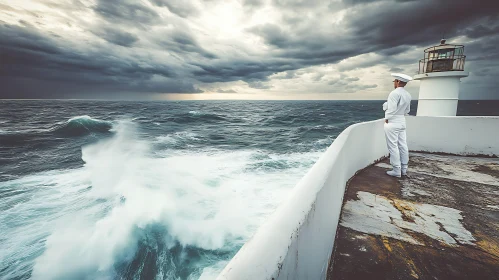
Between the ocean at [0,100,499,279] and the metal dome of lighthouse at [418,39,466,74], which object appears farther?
the metal dome of lighthouse at [418,39,466,74]

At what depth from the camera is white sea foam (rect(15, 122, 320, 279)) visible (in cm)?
490

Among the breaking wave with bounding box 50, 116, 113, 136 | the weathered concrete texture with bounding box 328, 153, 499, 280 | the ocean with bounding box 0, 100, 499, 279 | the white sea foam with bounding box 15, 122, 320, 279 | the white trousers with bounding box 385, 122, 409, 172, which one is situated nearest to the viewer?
the weathered concrete texture with bounding box 328, 153, 499, 280

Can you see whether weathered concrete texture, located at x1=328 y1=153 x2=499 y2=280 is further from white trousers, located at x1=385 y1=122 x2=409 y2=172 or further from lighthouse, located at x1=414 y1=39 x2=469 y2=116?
lighthouse, located at x1=414 y1=39 x2=469 y2=116

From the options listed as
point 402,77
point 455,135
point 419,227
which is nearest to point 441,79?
point 455,135

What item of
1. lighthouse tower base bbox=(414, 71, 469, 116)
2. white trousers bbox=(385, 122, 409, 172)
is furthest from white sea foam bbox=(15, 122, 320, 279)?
lighthouse tower base bbox=(414, 71, 469, 116)

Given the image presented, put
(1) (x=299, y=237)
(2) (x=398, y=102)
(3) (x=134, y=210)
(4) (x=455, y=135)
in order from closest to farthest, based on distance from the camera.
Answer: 1. (1) (x=299, y=237)
2. (2) (x=398, y=102)
3. (4) (x=455, y=135)
4. (3) (x=134, y=210)

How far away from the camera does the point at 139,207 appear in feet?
21.4

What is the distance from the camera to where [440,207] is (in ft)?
9.41

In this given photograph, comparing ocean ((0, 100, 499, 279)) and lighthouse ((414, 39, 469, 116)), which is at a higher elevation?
lighthouse ((414, 39, 469, 116))

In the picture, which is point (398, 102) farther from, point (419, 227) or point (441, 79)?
point (441, 79)

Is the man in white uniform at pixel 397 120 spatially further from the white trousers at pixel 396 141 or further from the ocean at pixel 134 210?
the ocean at pixel 134 210

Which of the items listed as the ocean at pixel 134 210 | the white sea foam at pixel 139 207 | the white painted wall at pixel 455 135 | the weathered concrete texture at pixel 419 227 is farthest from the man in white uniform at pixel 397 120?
the white sea foam at pixel 139 207

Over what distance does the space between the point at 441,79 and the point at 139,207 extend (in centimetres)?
1224

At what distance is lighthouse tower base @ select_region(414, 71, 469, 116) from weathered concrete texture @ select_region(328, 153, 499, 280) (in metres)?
6.17
